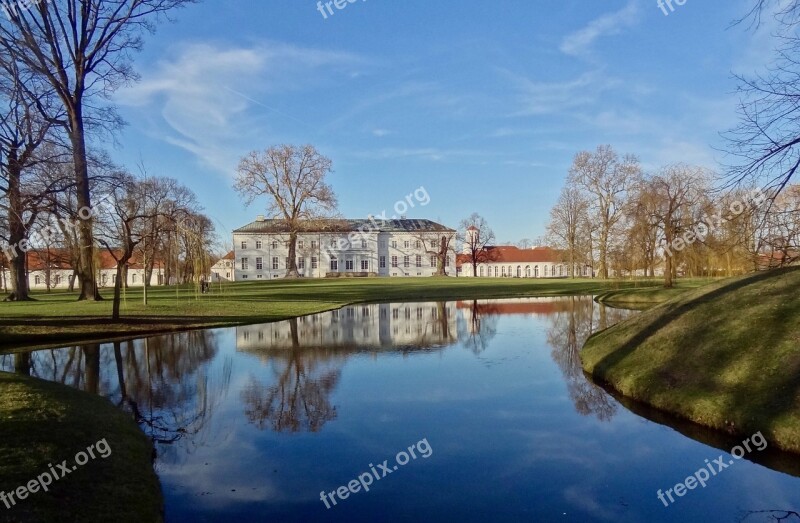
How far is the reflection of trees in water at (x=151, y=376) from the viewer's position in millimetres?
8570

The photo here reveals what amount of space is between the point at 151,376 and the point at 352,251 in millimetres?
72941

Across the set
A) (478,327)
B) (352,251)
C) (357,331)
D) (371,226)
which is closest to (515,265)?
(371,226)

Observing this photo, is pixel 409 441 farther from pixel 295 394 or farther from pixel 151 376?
pixel 151 376

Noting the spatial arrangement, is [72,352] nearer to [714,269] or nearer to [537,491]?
[537,491]

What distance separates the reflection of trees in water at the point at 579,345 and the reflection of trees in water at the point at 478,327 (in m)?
2.14

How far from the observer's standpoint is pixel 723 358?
9.25 metres

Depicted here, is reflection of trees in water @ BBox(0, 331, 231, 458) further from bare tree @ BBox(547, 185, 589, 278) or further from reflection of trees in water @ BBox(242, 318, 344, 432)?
bare tree @ BBox(547, 185, 589, 278)

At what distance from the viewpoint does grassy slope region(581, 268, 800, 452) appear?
24.8ft

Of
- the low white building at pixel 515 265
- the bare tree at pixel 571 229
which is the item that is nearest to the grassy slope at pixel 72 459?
the bare tree at pixel 571 229

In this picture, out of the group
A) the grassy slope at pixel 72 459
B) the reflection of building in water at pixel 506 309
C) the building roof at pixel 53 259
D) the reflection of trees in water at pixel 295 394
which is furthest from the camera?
the building roof at pixel 53 259

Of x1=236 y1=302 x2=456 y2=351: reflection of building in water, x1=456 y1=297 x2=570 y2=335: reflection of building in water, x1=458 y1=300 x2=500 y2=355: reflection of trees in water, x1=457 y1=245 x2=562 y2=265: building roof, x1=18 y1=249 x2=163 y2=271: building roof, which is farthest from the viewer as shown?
x1=457 y1=245 x2=562 y2=265: building roof

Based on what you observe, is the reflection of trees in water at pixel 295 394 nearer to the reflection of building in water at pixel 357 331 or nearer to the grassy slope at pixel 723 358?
the reflection of building in water at pixel 357 331

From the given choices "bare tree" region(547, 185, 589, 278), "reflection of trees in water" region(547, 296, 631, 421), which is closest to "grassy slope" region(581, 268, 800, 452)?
"reflection of trees in water" region(547, 296, 631, 421)

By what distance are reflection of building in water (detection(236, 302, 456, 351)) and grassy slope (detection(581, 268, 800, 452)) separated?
6.16 metres
